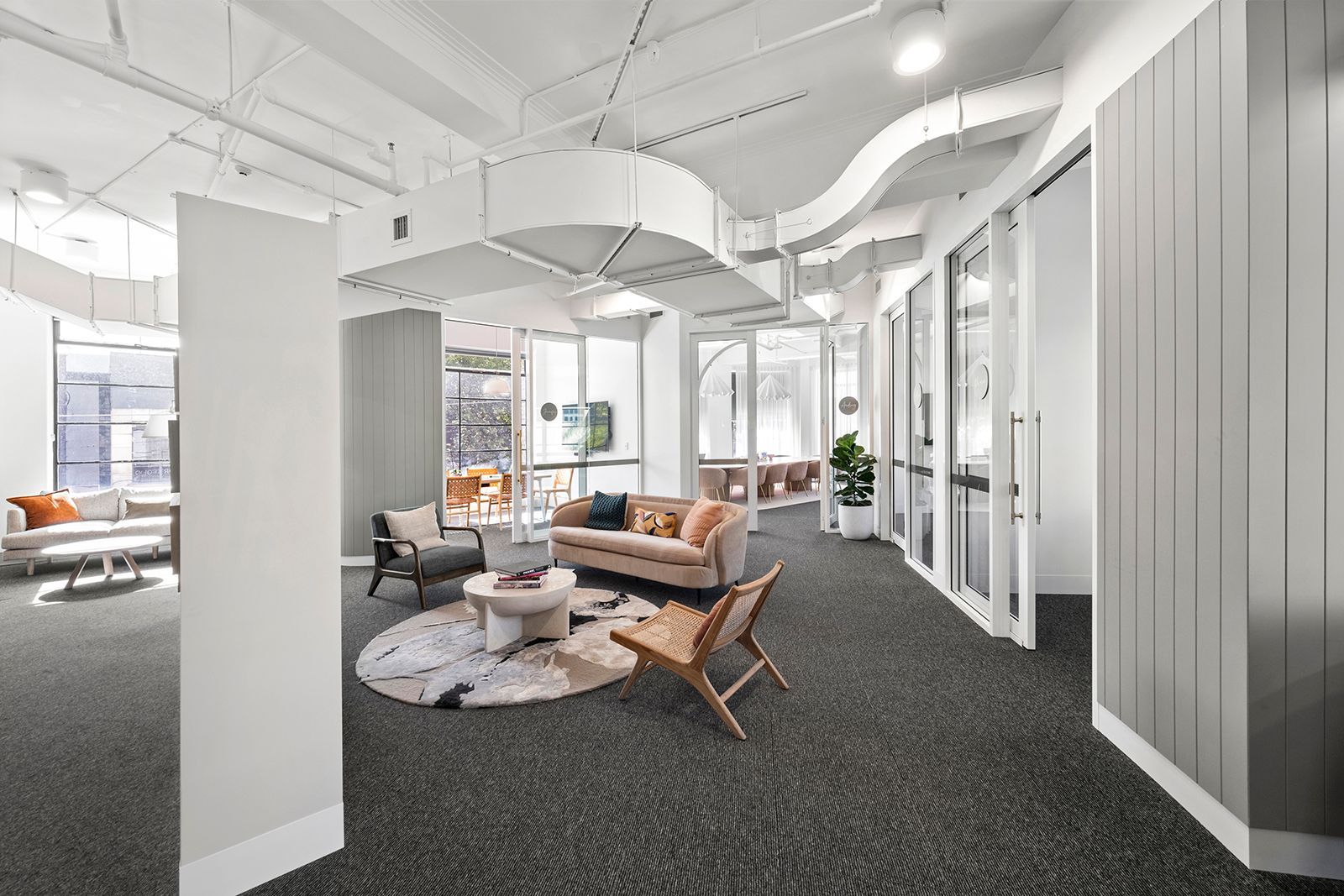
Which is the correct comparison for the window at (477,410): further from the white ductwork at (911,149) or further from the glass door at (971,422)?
the glass door at (971,422)

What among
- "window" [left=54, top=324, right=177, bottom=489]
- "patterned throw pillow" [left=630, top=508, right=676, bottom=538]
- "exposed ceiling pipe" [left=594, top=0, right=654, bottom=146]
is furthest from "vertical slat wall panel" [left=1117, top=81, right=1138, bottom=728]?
"window" [left=54, top=324, right=177, bottom=489]

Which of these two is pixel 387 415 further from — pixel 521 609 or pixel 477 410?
pixel 477 410

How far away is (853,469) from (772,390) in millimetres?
4527

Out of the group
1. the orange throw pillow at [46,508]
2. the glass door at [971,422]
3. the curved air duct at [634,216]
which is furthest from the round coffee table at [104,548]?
the glass door at [971,422]

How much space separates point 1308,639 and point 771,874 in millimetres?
1846

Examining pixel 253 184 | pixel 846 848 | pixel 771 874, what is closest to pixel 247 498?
pixel 771 874

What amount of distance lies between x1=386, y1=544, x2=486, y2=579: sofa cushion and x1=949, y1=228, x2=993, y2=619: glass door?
4.20 meters

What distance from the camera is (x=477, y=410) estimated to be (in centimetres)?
1016

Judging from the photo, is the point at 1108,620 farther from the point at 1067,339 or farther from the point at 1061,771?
the point at 1067,339

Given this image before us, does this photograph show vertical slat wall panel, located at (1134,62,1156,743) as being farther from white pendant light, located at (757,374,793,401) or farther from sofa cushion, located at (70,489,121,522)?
sofa cushion, located at (70,489,121,522)

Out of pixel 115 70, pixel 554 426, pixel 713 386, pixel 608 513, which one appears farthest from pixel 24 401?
pixel 713 386

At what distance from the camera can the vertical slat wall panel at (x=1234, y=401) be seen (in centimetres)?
171

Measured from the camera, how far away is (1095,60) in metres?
2.52

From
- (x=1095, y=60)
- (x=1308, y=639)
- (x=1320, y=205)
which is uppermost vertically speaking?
(x=1095, y=60)
